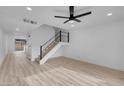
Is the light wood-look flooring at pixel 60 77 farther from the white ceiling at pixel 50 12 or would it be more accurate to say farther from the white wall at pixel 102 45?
the white ceiling at pixel 50 12

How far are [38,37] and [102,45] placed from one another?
16.9 feet

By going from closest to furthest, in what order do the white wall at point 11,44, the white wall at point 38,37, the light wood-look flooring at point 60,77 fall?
1. the light wood-look flooring at point 60,77
2. the white wall at point 38,37
3. the white wall at point 11,44

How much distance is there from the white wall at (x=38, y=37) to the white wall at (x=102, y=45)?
265 centimetres

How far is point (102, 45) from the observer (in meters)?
5.06

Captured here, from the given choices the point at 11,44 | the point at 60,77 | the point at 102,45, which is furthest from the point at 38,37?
the point at 11,44

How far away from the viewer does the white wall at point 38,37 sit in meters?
6.41

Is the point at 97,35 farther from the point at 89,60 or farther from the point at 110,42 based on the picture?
the point at 89,60

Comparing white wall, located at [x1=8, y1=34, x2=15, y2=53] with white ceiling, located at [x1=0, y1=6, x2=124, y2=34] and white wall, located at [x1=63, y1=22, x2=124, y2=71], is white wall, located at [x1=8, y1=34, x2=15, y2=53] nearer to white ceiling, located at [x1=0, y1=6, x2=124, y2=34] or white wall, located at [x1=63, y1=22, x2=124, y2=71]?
white ceiling, located at [x1=0, y1=6, x2=124, y2=34]

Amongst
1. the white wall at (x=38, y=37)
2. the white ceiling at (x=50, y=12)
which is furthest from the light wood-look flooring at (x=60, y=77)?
the white ceiling at (x=50, y=12)

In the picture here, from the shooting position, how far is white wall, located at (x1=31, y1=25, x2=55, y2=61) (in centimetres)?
641

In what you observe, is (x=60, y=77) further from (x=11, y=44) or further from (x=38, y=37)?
(x=11, y=44)

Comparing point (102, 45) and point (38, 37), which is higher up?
point (38, 37)

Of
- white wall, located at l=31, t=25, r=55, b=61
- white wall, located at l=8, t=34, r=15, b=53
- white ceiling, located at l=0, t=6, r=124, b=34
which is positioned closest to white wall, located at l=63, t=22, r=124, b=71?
white ceiling, located at l=0, t=6, r=124, b=34

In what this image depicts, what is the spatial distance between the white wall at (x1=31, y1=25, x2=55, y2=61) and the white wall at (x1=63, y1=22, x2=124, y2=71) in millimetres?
2646
